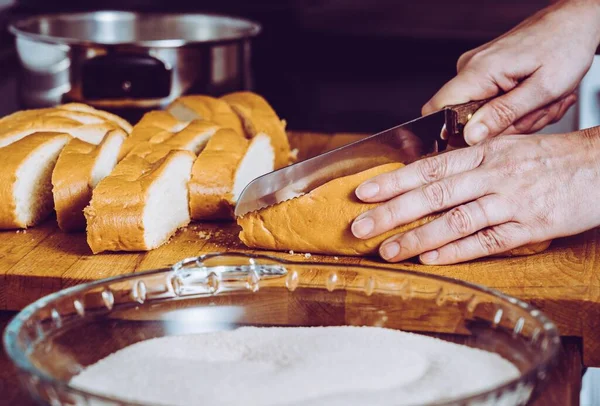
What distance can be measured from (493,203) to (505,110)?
21.2 inches

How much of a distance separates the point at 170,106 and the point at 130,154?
0.54m

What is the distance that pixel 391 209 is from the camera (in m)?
1.95

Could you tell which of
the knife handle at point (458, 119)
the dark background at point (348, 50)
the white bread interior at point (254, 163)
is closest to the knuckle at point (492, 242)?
the knife handle at point (458, 119)

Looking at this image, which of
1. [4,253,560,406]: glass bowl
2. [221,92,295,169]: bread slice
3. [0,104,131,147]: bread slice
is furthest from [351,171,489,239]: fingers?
[0,104,131,147]: bread slice

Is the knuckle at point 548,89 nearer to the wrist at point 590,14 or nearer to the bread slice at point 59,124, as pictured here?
the wrist at point 590,14

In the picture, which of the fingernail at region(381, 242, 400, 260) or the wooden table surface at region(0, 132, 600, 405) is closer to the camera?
the wooden table surface at region(0, 132, 600, 405)

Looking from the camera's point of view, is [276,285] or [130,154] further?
[130,154]

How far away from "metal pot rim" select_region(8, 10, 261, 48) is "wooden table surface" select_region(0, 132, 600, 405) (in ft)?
2.43

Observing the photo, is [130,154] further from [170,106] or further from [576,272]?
[576,272]

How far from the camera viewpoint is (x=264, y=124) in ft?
9.04

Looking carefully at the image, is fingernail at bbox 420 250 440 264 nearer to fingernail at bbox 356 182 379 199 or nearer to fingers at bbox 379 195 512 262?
fingers at bbox 379 195 512 262

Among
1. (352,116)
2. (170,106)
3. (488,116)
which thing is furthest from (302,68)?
(488,116)

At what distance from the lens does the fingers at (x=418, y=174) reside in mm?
1976

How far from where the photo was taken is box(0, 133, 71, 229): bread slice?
86.4 inches
